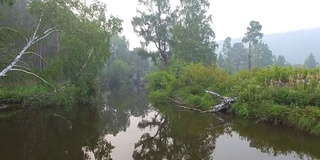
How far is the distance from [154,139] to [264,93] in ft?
19.9

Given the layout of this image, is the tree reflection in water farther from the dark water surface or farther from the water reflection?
the water reflection

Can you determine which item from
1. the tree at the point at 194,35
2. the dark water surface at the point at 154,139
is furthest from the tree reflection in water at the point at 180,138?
the tree at the point at 194,35

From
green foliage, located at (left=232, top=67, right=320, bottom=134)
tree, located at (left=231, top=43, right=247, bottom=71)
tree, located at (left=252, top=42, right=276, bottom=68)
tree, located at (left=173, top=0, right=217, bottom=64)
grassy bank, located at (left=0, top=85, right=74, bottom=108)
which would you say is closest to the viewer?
green foliage, located at (left=232, top=67, right=320, bottom=134)

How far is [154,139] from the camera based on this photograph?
1084 centimetres

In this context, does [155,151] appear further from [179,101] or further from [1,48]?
[179,101]

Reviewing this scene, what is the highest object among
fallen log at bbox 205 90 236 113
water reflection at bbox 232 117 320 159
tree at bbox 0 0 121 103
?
tree at bbox 0 0 121 103

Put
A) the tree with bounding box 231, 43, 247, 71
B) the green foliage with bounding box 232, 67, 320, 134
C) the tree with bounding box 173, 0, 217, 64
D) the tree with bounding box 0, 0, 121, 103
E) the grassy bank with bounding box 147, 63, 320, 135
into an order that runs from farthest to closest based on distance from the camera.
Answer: the tree with bounding box 231, 43, 247, 71
the tree with bounding box 173, 0, 217, 64
the tree with bounding box 0, 0, 121, 103
the grassy bank with bounding box 147, 63, 320, 135
the green foliage with bounding box 232, 67, 320, 134

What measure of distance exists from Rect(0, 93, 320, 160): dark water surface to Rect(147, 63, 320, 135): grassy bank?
62cm

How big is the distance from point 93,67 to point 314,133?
1447 cm

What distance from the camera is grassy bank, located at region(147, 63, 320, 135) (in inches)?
469

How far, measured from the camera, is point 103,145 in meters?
9.91

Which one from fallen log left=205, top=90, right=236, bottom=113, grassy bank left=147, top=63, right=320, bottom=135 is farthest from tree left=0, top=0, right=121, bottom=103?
fallen log left=205, top=90, right=236, bottom=113

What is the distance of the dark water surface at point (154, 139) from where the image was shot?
866 centimetres

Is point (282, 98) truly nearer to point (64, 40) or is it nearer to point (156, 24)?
point (64, 40)
